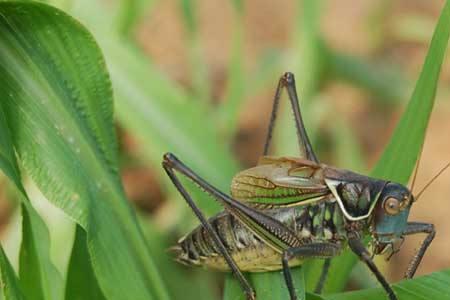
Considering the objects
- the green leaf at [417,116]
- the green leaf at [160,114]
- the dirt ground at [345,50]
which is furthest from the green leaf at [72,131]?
the dirt ground at [345,50]

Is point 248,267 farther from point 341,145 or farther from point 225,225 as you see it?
point 341,145

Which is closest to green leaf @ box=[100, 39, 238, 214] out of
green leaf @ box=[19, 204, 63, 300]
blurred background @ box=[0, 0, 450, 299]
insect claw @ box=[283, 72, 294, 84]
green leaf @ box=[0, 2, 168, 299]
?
blurred background @ box=[0, 0, 450, 299]

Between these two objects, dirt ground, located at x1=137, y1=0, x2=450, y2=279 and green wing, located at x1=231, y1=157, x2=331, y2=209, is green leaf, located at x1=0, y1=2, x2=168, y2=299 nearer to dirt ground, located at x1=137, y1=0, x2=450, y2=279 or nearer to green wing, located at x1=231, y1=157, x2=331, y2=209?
green wing, located at x1=231, y1=157, x2=331, y2=209

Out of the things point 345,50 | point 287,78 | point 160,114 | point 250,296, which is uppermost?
point 345,50

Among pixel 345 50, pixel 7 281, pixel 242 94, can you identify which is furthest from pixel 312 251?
pixel 345 50

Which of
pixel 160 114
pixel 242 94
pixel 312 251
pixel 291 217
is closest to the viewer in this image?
pixel 312 251

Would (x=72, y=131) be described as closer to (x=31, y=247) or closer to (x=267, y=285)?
(x=31, y=247)
